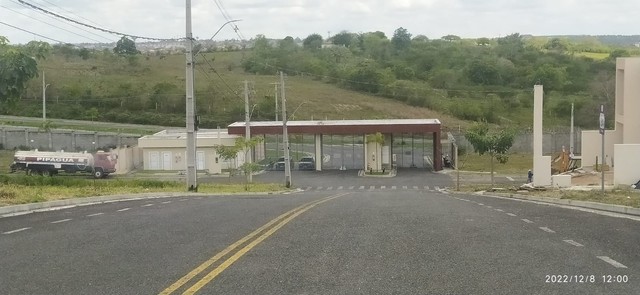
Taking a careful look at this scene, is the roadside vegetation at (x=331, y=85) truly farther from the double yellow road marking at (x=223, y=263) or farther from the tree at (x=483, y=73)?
the double yellow road marking at (x=223, y=263)

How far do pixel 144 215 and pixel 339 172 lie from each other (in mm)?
58690

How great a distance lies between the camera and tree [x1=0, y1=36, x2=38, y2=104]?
87.7 ft

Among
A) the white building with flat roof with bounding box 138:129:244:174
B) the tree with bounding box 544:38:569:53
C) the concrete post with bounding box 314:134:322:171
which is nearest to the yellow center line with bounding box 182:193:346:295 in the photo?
the white building with flat roof with bounding box 138:129:244:174

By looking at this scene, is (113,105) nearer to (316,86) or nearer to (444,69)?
(316,86)

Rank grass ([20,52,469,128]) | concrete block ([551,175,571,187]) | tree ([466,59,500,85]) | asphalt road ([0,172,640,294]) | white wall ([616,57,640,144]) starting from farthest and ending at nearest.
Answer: tree ([466,59,500,85])
grass ([20,52,469,128])
white wall ([616,57,640,144])
concrete block ([551,175,571,187])
asphalt road ([0,172,640,294])

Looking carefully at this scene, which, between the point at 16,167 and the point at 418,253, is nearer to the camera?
the point at 418,253

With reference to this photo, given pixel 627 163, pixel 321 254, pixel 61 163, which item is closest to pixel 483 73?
pixel 61 163

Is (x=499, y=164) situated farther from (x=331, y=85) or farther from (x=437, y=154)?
(x=331, y=85)

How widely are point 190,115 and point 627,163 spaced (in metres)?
20.0

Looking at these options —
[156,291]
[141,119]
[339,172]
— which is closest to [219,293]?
[156,291]

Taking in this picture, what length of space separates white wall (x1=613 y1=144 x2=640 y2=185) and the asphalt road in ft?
58.2

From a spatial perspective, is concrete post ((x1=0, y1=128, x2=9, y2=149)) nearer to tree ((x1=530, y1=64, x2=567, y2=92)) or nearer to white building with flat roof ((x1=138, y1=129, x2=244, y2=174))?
white building with flat roof ((x1=138, y1=129, x2=244, y2=174))

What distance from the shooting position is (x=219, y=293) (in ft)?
27.7

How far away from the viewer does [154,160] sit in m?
72.6
